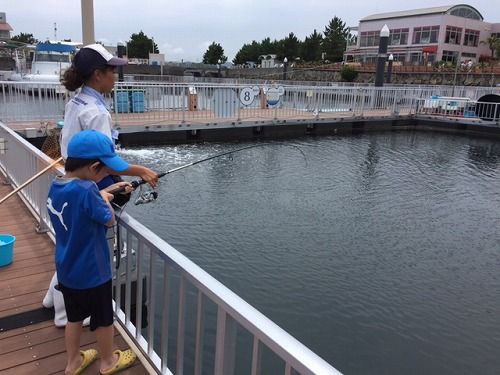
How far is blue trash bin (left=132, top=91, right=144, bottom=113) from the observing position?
46.4 feet

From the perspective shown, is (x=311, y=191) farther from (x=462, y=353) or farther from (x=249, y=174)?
Answer: (x=462, y=353)

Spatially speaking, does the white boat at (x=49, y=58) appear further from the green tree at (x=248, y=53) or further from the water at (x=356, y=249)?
the green tree at (x=248, y=53)

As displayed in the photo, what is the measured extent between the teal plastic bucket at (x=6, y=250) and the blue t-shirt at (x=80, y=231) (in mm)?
1778

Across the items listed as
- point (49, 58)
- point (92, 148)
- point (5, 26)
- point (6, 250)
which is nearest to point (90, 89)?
point (92, 148)

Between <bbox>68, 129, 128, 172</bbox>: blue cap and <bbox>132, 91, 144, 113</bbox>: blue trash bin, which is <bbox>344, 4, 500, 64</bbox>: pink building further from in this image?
<bbox>68, 129, 128, 172</bbox>: blue cap

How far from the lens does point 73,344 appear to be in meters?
2.33

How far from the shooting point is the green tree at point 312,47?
66.7 meters

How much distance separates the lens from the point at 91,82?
2.42m

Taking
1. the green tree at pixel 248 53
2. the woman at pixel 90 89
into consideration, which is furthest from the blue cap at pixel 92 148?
the green tree at pixel 248 53

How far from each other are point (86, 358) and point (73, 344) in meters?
0.19

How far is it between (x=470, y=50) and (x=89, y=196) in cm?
6223

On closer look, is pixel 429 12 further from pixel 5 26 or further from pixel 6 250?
pixel 5 26

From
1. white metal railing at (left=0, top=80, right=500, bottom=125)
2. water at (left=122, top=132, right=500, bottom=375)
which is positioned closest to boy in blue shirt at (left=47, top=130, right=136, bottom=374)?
water at (left=122, top=132, right=500, bottom=375)

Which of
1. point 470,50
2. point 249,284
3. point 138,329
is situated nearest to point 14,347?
point 138,329
